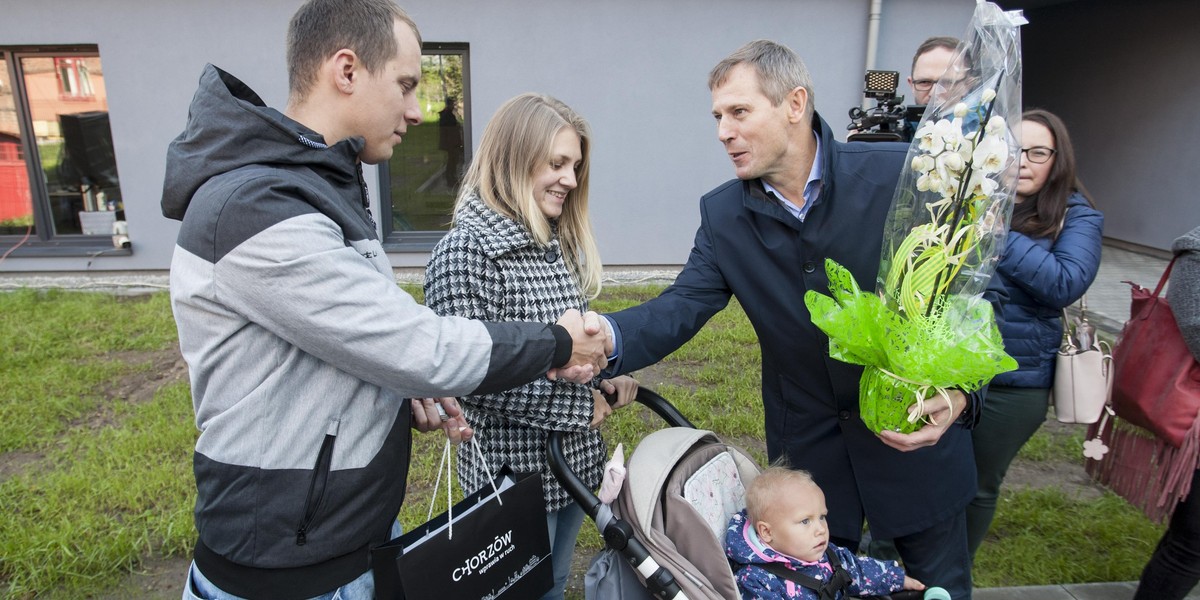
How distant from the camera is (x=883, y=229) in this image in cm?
206

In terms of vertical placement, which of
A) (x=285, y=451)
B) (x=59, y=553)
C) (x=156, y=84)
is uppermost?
(x=156, y=84)

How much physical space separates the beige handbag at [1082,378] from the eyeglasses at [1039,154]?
1.96 feet

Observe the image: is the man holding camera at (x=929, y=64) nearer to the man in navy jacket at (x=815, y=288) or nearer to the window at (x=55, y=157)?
the man in navy jacket at (x=815, y=288)

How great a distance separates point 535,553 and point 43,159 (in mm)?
8264

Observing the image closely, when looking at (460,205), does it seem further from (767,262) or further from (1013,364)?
(1013,364)

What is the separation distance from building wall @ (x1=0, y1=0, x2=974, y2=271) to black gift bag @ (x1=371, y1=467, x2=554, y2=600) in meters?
5.62

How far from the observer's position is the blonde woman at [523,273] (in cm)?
206

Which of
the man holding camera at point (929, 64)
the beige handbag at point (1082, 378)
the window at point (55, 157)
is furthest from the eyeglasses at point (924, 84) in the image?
the window at point (55, 157)

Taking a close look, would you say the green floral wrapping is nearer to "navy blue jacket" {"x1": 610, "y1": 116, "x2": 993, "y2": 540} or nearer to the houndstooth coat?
"navy blue jacket" {"x1": 610, "y1": 116, "x2": 993, "y2": 540}

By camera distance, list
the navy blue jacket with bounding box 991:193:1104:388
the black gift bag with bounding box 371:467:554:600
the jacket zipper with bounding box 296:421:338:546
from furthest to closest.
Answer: the navy blue jacket with bounding box 991:193:1104:388 < the black gift bag with bounding box 371:467:554:600 < the jacket zipper with bounding box 296:421:338:546

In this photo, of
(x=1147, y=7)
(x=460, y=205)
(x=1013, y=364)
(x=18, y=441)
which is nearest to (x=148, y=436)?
(x=18, y=441)

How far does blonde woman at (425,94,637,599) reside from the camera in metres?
2.06

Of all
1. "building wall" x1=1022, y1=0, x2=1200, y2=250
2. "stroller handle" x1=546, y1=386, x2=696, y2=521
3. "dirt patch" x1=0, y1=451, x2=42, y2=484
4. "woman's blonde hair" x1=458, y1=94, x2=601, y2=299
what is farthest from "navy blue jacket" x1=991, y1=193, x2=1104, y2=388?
"building wall" x1=1022, y1=0, x2=1200, y2=250

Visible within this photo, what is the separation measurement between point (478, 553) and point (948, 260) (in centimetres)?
130
